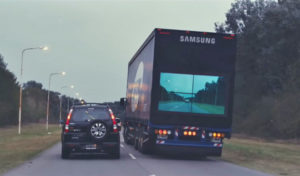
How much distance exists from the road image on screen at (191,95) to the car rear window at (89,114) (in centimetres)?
221

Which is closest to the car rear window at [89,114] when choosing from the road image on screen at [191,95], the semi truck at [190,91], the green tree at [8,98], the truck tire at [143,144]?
the semi truck at [190,91]

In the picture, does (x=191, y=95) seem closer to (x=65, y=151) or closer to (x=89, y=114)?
(x=89, y=114)

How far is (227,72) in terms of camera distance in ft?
70.8

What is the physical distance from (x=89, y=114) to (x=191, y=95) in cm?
400

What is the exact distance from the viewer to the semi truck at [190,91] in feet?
70.1

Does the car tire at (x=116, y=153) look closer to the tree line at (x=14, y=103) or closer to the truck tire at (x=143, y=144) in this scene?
the truck tire at (x=143, y=144)

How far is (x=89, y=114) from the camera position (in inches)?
814

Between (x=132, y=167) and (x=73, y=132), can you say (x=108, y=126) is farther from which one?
(x=132, y=167)

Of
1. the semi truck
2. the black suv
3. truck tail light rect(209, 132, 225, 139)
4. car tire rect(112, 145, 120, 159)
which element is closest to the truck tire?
the semi truck

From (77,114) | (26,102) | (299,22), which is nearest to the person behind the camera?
(77,114)

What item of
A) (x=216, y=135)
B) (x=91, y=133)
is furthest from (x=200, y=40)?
(x=91, y=133)

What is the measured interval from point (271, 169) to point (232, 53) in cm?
491

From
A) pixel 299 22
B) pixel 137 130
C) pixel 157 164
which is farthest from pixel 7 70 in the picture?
pixel 157 164

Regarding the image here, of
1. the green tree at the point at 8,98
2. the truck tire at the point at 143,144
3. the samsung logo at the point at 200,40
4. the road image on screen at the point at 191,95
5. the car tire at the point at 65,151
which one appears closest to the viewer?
the car tire at the point at 65,151
